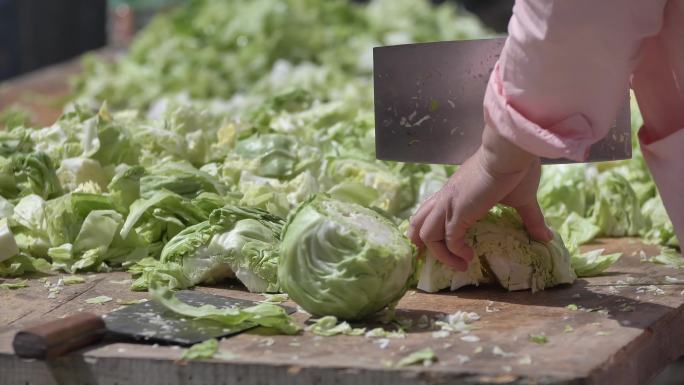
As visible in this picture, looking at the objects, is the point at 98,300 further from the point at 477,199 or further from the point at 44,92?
the point at 44,92

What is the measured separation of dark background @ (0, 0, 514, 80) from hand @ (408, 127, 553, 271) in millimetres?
7987

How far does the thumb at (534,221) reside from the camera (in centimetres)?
269

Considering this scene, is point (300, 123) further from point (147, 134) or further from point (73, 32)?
point (73, 32)

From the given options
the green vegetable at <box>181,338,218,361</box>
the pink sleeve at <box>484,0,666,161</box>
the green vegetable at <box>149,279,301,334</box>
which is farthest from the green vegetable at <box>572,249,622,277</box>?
the green vegetable at <box>181,338,218,361</box>

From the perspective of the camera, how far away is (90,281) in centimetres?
281

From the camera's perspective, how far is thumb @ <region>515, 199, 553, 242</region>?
2688 millimetres

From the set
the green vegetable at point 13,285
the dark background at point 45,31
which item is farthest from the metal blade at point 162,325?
the dark background at point 45,31

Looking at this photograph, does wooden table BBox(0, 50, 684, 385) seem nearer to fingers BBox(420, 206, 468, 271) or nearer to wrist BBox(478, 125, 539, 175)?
fingers BBox(420, 206, 468, 271)

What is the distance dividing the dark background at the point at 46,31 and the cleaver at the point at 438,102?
766 cm

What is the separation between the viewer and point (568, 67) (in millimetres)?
2189

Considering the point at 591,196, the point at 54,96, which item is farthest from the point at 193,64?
the point at 591,196

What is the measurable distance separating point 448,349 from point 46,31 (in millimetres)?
8684

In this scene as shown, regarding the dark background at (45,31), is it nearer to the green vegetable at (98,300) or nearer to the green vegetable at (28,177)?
the green vegetable at (28,177)

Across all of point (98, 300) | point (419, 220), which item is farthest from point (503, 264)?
point (98, 300)
